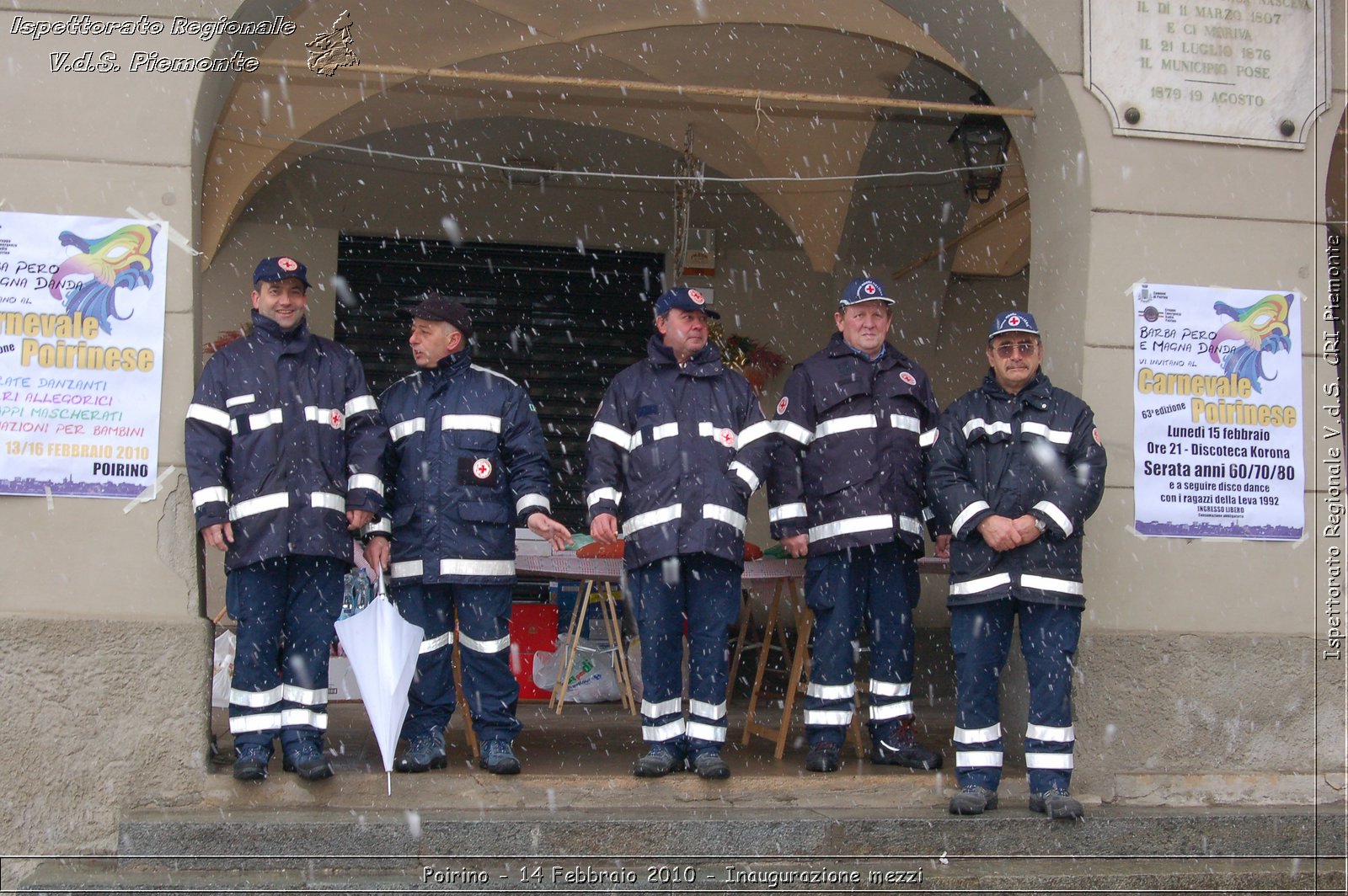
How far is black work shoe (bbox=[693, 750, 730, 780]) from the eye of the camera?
17.6 feet

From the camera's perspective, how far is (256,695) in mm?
5230

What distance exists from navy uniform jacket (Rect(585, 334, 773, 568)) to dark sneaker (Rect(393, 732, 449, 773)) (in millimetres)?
1145

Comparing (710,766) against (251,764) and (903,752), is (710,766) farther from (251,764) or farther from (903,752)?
(251,764)

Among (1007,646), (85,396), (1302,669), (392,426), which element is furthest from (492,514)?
(1302,669)

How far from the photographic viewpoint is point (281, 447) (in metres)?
5.29

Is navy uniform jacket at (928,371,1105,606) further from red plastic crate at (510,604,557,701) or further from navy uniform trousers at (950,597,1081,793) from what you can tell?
red plastic crate at (510,604,557,701)

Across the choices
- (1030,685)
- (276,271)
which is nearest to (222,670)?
(276,271)

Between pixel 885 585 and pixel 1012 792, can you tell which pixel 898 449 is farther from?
pixel 1012 792

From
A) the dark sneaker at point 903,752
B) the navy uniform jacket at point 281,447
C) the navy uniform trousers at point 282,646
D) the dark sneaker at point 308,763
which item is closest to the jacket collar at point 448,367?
the navy uniform jacket at point 281,447

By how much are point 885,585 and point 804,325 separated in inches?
220

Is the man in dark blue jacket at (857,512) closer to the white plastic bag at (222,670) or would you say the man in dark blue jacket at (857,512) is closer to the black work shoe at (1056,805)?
the black work shoe at (1056,805)

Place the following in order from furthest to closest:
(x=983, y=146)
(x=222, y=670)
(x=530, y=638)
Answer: (x=983, y=146) < (x=530, y=638) < (x=222, y=670)

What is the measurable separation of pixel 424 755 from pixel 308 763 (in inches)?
20.7

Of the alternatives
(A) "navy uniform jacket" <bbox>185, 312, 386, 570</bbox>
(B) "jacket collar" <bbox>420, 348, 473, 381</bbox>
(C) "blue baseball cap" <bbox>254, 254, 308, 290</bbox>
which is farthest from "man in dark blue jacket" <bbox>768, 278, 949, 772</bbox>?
(C) "blue baseball cap" <bbox>254, 254, 308, 290</bbox>
